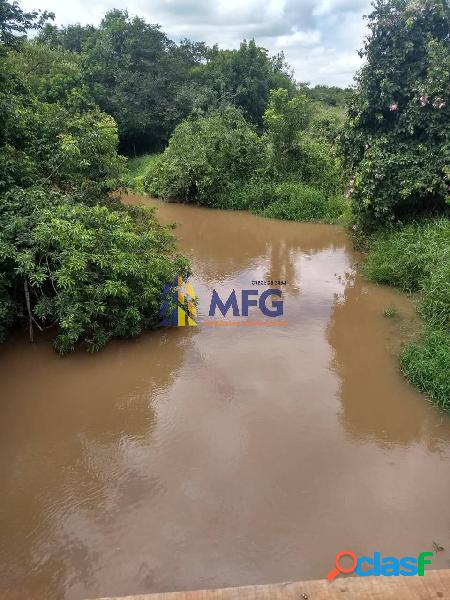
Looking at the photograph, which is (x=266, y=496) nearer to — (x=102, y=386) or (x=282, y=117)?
(x=102, y=386)

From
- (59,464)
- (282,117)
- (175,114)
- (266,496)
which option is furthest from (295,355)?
(175,114)

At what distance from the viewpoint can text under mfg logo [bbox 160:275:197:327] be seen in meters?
6.01

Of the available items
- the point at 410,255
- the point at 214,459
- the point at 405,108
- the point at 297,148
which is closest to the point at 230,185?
the point at 297,148

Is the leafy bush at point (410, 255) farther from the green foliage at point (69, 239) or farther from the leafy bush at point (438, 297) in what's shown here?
the green foliage at point (69, 239)

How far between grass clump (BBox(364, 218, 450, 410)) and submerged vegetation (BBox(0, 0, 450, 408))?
20 mm

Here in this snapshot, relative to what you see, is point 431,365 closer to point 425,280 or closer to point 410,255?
point 425,280

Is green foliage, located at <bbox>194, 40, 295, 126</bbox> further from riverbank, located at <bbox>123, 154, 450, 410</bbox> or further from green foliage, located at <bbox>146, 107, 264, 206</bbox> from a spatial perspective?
riverbank, located at <bbox>123, 154, 450, 410</bbox>

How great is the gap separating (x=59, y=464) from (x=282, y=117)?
10875mm

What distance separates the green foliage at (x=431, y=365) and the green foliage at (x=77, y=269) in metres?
3.05

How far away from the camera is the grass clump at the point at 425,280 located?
4.80 metres

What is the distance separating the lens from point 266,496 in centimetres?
355

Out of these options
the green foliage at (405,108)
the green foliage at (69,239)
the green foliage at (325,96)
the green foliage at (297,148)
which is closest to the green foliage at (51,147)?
the green foliage at (69,239)

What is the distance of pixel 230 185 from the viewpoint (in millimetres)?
12953

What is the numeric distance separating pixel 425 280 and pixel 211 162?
7.78 m
